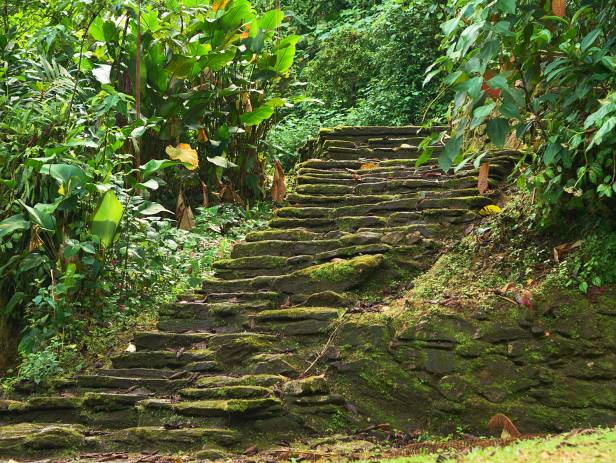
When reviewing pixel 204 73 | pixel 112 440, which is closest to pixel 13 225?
pixel 112 440

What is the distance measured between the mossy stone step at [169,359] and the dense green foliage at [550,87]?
2.30m

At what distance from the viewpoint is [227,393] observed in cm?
489

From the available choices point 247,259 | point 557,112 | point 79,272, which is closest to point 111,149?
point 79,272

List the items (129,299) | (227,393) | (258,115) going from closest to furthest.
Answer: (227,393) < (129,299) < (258,115)

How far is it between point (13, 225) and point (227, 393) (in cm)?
239

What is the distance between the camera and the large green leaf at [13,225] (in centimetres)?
599

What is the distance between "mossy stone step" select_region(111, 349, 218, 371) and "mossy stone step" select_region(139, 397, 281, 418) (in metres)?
0.57

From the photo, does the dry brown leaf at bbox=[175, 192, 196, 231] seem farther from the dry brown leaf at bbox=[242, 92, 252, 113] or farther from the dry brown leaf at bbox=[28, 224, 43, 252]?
the dry brown leaf at bbox=[28, 224, 43, 252]

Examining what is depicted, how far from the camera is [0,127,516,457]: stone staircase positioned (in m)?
4.73

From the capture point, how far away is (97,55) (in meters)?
9.28

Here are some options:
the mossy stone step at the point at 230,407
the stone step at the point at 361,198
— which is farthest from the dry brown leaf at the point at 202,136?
the mossy stone step at the point at 230,407

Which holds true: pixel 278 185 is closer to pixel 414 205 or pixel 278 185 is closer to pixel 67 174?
pixel 414 205

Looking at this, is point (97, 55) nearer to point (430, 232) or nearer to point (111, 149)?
point (111, 149)

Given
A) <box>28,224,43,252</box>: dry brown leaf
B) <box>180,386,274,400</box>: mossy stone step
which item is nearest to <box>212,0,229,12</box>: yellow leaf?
<box>28,224,43,252</box>: dry brown leaf
